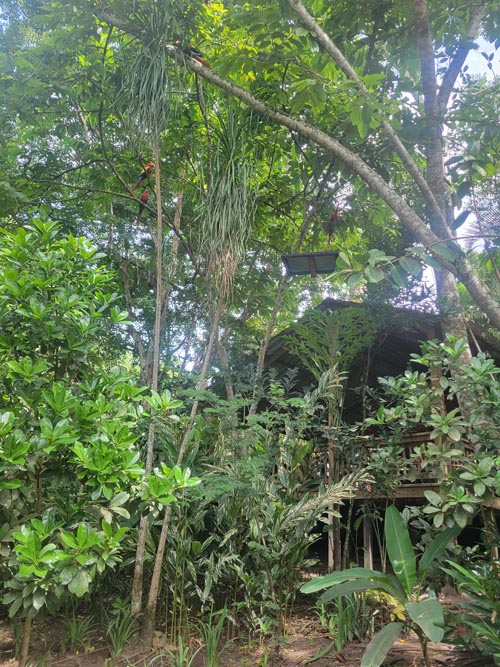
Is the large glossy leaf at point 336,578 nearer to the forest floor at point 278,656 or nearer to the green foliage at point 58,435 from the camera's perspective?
the forest floor at point 278,656

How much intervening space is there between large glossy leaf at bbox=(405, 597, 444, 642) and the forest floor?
661 mm

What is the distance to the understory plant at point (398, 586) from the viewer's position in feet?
7.51

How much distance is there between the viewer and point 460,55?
467cm

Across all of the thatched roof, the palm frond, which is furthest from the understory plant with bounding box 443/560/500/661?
the palm frond

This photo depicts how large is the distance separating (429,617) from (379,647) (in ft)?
1.00

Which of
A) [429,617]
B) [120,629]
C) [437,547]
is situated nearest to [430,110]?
[437,547]

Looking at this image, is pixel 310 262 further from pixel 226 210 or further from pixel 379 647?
pixel 379 647

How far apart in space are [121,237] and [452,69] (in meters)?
5.12

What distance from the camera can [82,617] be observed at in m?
3.77

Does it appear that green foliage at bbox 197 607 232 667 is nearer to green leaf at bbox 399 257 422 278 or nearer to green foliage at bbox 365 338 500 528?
green foliage at bbox 365 338 500 528

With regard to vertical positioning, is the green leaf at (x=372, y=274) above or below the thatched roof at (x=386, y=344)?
below

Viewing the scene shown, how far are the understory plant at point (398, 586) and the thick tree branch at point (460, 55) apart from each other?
3.72m

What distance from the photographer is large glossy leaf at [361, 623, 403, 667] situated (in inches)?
89.5

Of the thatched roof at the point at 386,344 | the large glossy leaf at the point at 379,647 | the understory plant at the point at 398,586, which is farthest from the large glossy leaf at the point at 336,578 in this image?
the thatched roof at the point at 386,344
